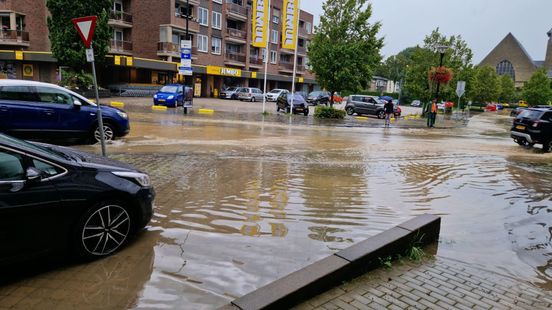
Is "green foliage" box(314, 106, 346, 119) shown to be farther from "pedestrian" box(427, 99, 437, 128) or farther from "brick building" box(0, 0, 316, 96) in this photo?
"brick building" box(0, 0, 316, 96)

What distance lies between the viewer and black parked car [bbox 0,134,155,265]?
3584 millimetres

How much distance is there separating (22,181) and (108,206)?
88 cm

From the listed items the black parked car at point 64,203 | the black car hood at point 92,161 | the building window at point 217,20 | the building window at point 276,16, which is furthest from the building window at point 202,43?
the black parked car at point 64,203

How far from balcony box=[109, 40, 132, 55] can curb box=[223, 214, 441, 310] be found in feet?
138

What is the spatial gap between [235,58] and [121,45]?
596 inches

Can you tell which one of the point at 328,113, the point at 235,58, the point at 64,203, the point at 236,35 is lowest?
the point at 328,113

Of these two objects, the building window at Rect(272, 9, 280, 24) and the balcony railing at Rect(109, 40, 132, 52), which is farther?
the building window at Rect(272, 9, 280, 24)

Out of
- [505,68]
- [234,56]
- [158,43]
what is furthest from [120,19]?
[505,68]

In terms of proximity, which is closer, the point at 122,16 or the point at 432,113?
the point at 432,113

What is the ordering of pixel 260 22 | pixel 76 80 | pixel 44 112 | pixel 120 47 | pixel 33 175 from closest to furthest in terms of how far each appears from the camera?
pixel 33 175
pixel 44 112
pixel 260 22
pixel 76 80
pixel 120 47

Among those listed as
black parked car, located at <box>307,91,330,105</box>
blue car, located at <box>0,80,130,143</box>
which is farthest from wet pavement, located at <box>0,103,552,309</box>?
black parked car, located at <box>307,91,330,105</box>

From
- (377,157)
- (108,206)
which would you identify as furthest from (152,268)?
(377,157)

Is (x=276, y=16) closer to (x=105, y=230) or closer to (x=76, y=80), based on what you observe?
(x=76, y=80)

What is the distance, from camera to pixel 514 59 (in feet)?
314
